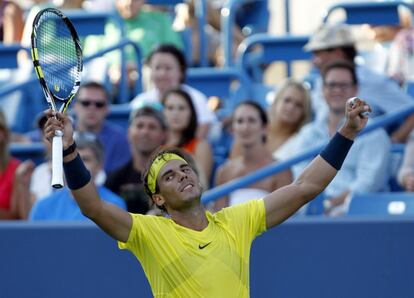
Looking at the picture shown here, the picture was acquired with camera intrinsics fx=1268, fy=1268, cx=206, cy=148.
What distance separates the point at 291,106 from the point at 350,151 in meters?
0.84

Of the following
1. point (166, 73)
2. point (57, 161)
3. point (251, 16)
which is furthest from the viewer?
Answer: point (251, 16)

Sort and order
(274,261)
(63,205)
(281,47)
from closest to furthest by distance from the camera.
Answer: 1. (274,261)
2. (63,205)
3. (281,47)

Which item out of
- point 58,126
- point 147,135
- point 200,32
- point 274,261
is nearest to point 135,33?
point 200,32

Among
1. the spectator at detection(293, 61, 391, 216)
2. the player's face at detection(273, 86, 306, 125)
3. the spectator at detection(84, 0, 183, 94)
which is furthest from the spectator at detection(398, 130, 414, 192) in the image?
the spectator at detection(84, 0, 183, 94)

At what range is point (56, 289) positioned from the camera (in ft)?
20.8

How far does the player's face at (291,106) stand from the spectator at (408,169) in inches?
38.7

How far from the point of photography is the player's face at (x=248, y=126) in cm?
767

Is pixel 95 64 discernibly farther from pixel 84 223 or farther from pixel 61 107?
pixel 61 107

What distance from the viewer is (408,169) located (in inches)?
294

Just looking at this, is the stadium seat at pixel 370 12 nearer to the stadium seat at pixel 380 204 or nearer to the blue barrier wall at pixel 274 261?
the stadium seat at pixel 380 204

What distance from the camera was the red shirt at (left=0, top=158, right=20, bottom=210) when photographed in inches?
302

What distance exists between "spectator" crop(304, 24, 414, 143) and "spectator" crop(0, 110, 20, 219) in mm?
2021

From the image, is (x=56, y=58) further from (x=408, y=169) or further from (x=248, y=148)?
(x=408, y=169)

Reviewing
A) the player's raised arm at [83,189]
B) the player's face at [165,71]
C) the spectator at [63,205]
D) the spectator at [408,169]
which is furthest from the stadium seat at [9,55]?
the player's raised arm at [83,189]
